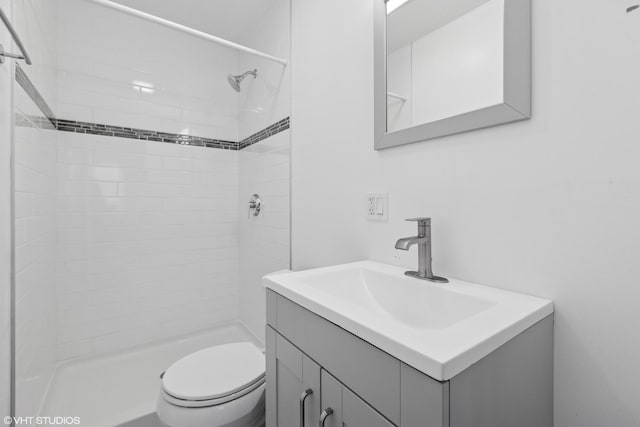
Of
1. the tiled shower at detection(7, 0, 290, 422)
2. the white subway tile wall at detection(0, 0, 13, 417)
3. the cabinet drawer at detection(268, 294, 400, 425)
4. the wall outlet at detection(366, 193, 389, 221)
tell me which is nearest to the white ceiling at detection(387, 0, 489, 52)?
the wall outlet at detection(366, 193, 389, 221)

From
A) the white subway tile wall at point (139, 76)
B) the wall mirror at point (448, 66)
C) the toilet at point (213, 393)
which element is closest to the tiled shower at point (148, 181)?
the white subway tile wall at point (139, 76)

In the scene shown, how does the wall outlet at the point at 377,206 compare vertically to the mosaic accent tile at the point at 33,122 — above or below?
below

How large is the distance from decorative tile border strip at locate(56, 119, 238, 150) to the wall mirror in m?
1.60

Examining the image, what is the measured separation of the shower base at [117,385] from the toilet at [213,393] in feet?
1.58

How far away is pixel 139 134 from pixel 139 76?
0.41 meters

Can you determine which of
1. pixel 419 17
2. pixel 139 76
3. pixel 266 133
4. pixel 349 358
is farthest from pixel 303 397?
pixel 139 76

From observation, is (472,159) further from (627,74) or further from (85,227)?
(85,227)

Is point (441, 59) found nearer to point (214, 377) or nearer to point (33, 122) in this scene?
point (214, 377)

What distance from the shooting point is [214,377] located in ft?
4.04

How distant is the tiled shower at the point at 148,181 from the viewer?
1.79 m

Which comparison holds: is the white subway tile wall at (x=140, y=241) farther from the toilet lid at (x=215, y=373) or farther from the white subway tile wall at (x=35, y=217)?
the toilet lid at (x=215, y=373)

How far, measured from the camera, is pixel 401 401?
52 cm

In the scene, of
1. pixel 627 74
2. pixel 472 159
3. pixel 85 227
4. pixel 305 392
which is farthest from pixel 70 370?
pixel 627 74

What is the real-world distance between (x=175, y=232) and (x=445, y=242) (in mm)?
1939
